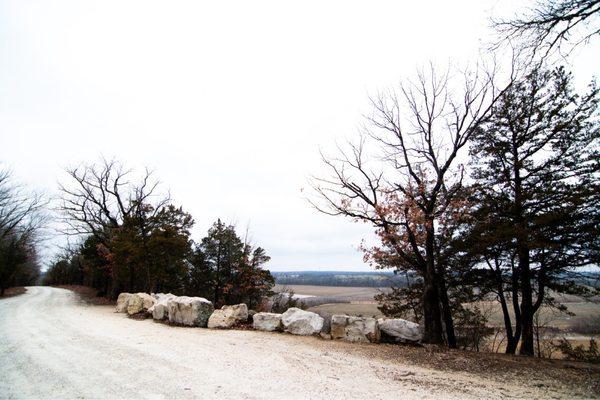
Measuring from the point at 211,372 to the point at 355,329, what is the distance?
17.2ft

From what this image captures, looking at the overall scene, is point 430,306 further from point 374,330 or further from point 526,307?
point 526,307

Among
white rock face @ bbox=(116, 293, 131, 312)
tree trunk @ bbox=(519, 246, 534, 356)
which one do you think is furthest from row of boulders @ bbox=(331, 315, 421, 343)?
white rock face @ bbox=(116, 293, 131, 312)

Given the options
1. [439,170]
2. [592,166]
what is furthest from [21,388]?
[592,166]

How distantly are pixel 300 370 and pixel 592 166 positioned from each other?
35.0 ft

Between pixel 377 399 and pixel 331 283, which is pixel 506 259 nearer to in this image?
pixel 377 399

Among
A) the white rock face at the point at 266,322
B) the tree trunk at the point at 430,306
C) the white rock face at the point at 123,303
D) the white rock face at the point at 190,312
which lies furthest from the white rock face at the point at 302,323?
the white rock face at the point at 123,303

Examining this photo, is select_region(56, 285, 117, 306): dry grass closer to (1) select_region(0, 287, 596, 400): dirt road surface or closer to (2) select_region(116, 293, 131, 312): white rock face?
(2) select_region(116, 293, 131, 312): white rock face

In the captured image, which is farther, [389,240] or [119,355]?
[389,240]

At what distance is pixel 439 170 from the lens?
1088 cm

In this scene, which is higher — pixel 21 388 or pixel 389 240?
pixel 389 240

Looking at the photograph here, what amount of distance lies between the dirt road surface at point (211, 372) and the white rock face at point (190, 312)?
217 centimetres

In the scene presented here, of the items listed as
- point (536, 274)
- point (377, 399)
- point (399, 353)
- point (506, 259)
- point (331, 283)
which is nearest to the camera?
point (377, 399)

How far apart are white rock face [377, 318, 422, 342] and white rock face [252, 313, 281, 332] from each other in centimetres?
357

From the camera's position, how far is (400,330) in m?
9.57
